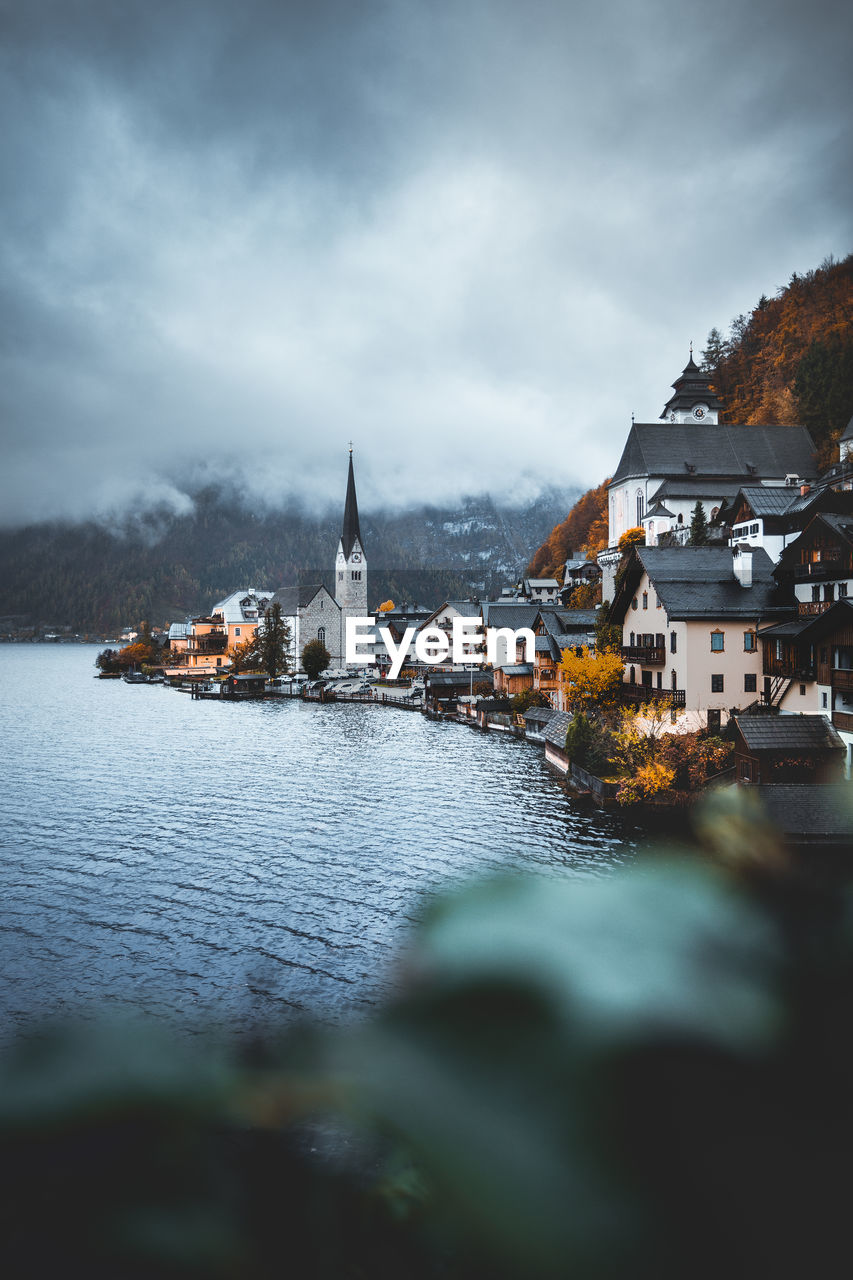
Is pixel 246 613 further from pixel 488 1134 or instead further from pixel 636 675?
pixel 488 1134

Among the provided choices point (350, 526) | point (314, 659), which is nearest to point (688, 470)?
point (314, 659)

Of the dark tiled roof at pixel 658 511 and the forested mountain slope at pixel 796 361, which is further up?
the forested mountain slope at pixel 796 361

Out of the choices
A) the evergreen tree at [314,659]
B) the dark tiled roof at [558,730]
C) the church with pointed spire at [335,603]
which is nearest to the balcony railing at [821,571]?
the dark tiled roof at [558,730]

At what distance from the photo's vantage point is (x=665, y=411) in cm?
9656

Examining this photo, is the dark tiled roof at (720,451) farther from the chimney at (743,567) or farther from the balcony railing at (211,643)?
the balcony railing at (211,643)

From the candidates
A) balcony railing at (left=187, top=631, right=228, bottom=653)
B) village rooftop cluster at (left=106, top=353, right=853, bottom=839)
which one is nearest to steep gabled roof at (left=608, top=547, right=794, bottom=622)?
village rooftop cluster at (left=106, top=353, right=853, bottom=839)

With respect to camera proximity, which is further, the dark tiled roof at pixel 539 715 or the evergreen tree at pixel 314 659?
the evergreen tree at pixel 314 659

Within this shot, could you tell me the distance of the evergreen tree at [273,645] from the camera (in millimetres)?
116688

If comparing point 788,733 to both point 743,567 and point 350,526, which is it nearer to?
point 743,567

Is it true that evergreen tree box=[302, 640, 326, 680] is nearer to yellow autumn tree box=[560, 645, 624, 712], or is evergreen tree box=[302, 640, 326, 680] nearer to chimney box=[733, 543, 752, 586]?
yellow autumn tree box=[560, 645, 624, 712]

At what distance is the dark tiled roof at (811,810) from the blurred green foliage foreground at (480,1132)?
26.1 feet

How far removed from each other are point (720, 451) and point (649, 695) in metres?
45.2

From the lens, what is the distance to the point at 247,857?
3147 cm

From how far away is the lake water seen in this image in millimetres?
20672
